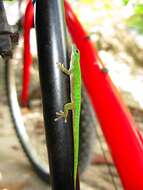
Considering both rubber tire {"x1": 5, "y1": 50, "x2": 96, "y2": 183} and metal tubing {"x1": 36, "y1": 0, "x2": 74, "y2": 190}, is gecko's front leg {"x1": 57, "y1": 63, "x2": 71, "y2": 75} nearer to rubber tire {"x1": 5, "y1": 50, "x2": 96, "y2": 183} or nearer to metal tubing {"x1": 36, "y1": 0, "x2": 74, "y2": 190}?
metal tubing {"x1": 36, "y1": 0, "x2": 74, "y2": 190}

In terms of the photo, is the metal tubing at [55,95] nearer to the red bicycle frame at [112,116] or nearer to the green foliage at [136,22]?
the red bicycle frame at [112,116]

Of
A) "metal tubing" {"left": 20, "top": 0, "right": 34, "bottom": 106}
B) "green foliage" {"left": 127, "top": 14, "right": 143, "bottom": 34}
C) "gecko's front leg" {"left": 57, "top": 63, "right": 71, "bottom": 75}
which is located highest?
"green foliage" {"left": 127, "top": 14, "right": 143, "bottom": 34}

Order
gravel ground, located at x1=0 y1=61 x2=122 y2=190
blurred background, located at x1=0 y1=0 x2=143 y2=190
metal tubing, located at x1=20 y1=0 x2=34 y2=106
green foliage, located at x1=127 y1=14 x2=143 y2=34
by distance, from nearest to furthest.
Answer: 1. metal tubing, located at x1=20 y1=0 x2=34 y2=106
2. gravel ground, located at x1=0 y1=61 x2=122 y2=190
3. blurred background, located at x1=0 y1=0 x2=143 y2=190
4. green foliage, located at x1=127 y1=14 x2=143 y2=34

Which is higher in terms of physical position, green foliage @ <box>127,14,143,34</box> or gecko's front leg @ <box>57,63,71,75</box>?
green foliage @ <box>127,14,143,34</box>

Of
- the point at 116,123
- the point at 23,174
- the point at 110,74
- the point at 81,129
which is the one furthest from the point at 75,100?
the point at 110,74

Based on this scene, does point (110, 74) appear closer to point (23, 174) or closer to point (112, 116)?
point (23, 174)

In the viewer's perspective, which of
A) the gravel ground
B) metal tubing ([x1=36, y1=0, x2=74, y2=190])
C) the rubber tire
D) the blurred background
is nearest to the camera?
metal tubing ([x1=36, y1=0, x2=74, y2=190])

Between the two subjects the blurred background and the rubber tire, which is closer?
the rubber tire

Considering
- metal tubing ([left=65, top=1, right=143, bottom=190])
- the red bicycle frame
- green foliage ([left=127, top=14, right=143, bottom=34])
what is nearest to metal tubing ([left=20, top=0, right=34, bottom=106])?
the red bicycle frame
